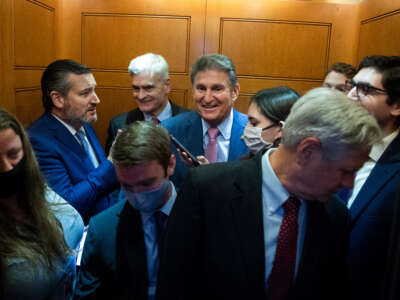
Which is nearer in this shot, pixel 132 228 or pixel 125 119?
pixel 132 228

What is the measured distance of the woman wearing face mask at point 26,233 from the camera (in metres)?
1.47

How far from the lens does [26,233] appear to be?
5.11ft

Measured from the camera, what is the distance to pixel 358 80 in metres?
2.06

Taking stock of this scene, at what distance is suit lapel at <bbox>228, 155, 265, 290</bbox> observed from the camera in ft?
4.17

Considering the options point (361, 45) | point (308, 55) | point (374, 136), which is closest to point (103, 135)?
point (308, 55)

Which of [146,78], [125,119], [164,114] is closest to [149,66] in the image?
[146,78]

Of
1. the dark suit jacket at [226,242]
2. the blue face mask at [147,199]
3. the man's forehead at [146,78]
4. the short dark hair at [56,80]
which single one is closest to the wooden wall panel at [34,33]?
the short dark hair at [56,80]

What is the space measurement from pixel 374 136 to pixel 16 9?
2.67 m

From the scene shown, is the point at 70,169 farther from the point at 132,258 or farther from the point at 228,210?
the point at 228,210

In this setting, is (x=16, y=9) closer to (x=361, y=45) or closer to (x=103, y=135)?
(x=103, y=135)

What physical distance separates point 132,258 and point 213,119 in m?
1.18

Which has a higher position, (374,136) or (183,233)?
(374,136)

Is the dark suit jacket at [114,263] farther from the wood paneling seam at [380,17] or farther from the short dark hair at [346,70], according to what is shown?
the wood paneling seam at [380,17]

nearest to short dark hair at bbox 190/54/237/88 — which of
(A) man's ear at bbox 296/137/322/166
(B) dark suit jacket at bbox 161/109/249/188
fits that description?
(B) dark suit jacket at bbox 161/109/249/188
